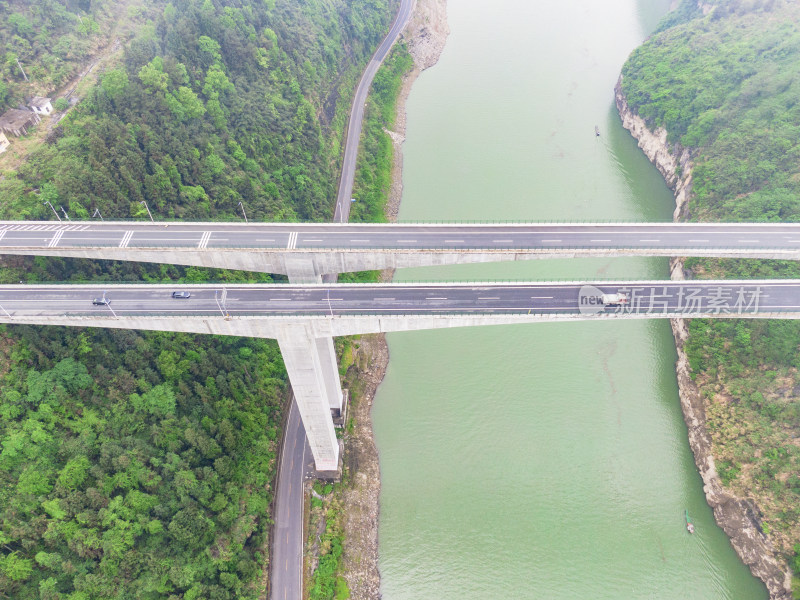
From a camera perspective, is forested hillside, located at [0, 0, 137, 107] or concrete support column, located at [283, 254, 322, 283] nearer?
concrete support column, located at [283, 254, 322, 283]

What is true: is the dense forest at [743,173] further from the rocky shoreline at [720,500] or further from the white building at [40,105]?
the white building at [40,105]

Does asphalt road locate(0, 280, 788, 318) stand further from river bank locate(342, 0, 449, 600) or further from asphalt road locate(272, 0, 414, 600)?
river bank locate(342, 0, 449, 600)

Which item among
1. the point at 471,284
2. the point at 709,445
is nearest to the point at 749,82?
the point at 709,445

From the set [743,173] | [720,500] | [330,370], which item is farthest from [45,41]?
[720,500]

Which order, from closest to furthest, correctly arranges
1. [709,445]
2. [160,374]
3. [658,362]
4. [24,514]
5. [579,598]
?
[24,514] → [579,598] → [160,374] → [709,445] → [658,362]

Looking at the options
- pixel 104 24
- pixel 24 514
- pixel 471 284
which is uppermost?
pixel 104 24

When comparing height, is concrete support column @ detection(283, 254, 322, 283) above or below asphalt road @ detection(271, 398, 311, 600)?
above

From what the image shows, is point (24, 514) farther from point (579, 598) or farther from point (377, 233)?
point (579, 598)

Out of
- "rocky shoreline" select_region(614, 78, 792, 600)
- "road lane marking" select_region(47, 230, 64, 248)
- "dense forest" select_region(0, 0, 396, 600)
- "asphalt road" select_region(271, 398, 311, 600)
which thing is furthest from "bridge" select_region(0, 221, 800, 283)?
"asphalt road" select_region(271, 398, 311, 600)
